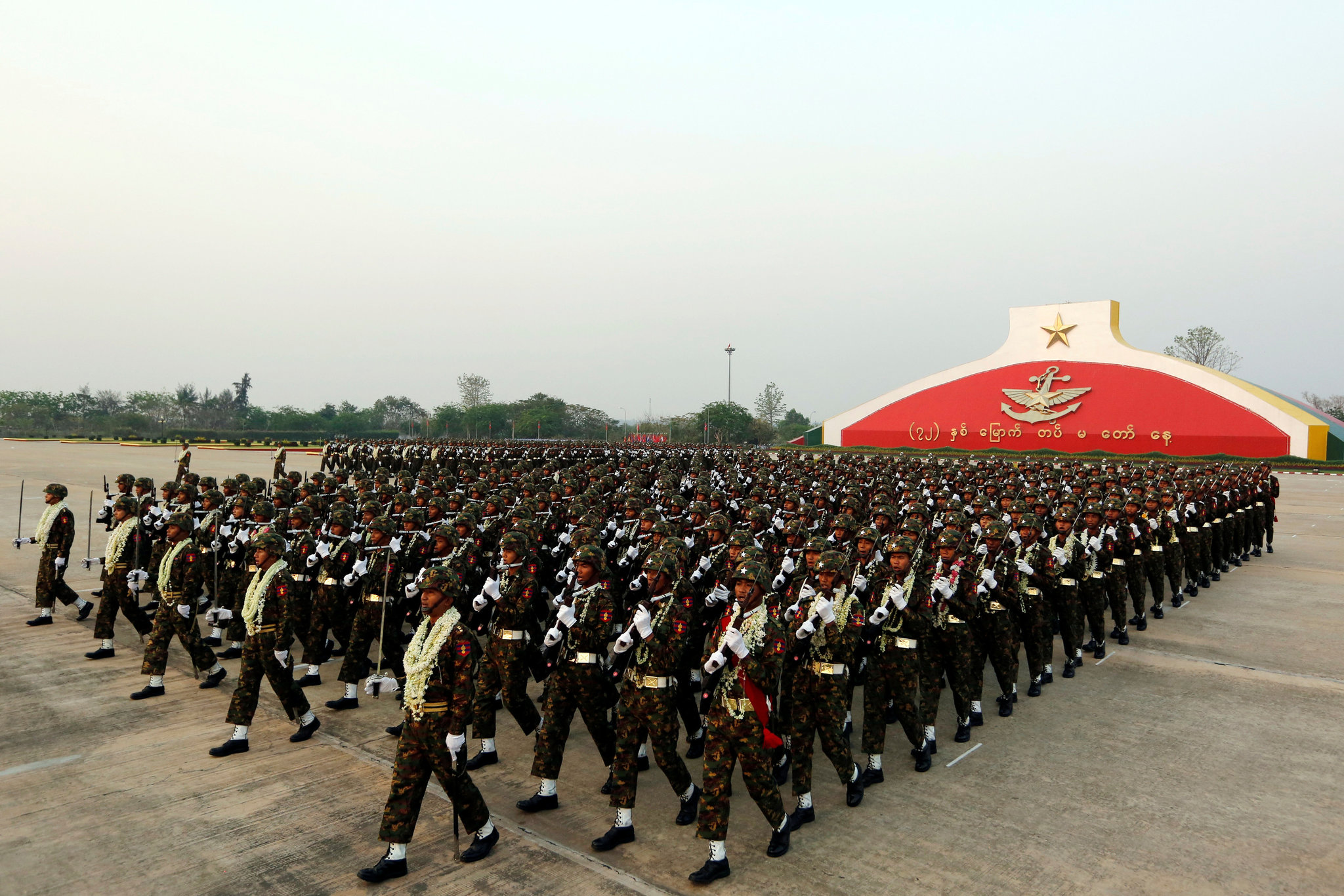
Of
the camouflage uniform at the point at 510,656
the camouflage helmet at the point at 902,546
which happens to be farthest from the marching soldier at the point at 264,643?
the camouflage helmet at the point at 902,546

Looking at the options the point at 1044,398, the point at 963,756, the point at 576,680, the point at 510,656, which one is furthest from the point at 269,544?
the point at 1044,398

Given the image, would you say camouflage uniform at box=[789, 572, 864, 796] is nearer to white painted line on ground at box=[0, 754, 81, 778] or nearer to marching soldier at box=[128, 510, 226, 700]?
white painted line on ground at box=[0, 754, 81, 778]

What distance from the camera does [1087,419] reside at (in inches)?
2069

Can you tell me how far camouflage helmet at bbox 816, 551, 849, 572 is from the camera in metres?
6.29

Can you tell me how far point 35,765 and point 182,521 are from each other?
2.82 m

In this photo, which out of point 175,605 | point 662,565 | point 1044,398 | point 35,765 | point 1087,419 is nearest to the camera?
point 662,565

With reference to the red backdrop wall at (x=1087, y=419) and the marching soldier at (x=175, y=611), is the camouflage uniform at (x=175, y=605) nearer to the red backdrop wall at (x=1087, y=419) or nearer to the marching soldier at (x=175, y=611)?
the marching soldier at (x=175, y=611)

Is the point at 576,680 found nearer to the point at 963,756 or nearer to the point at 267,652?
the point at 267,652

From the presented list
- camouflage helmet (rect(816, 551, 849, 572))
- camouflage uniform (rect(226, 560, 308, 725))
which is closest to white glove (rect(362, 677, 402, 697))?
camouflage uniform (rect(226, 560, 308, 725))

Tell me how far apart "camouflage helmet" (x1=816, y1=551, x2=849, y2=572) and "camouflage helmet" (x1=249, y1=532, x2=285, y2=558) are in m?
4.97

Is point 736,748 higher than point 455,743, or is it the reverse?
point 455,743

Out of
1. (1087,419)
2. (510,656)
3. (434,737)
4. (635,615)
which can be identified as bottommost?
(434,737)

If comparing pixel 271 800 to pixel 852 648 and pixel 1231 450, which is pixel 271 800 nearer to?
pixel 852 648

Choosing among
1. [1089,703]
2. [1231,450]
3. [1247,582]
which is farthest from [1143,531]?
[1231,450]
